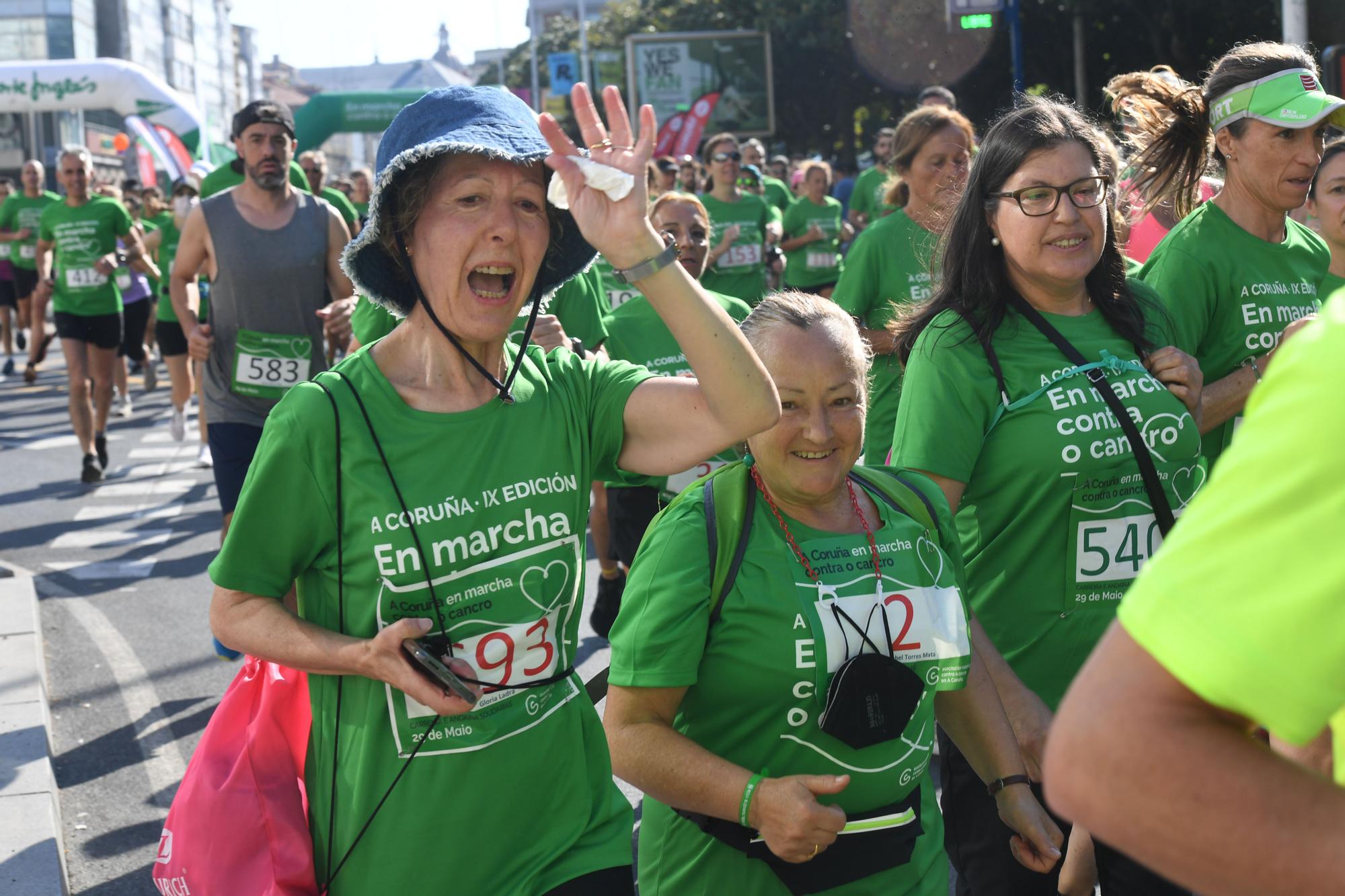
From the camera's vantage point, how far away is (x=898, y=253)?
5.92 meters

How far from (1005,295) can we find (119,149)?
38655 mm

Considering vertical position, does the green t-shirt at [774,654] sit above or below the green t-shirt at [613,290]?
below

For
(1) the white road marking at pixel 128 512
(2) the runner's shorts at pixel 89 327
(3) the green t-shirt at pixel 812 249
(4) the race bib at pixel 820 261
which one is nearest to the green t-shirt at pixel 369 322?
(1) the white road marking at pixel 128 512

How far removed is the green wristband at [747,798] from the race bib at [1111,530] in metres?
1.04

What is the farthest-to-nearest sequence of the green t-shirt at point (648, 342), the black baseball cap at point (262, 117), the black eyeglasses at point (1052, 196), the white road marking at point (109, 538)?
the white road marking at point (109, 538) → the black baseball cap at point (262, 117) → the green t-shirt at point (648, 342) → the black eyeglasses at point (1052, 196)

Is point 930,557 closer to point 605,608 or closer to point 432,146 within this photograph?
point 432,146

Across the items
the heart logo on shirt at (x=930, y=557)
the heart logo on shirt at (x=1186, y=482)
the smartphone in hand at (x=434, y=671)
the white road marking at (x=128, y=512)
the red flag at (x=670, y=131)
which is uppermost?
the red flag at (x=670, y=131)

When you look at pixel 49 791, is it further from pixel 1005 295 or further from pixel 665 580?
pixel 1005 295

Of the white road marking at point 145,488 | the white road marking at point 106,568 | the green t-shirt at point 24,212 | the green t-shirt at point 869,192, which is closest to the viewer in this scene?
the white road marking at point 106,568

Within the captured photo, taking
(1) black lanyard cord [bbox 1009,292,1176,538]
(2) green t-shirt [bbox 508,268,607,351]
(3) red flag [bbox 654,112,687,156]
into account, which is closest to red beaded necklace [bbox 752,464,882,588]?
(1) black lanyard cord [bbox 1009,292,1176,538]

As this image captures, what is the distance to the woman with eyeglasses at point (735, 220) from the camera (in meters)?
10.4

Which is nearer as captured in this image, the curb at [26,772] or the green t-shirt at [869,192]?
the curb at [26,772]

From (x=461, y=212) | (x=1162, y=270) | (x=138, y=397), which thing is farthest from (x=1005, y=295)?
(x=138, y=397)

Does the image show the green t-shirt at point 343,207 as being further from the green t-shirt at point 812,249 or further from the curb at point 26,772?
the green t-shirt at point 812,249
